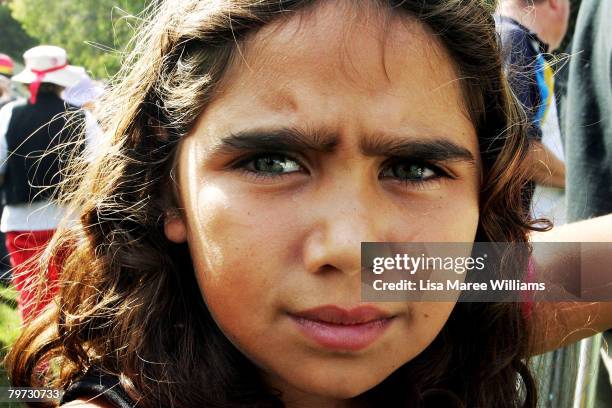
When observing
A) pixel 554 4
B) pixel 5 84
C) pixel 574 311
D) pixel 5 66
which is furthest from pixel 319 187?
pixel 5 66

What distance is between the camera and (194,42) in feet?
3.31

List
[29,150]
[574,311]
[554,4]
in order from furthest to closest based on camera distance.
Answer: [29,150] → [554,4] → [574,311]

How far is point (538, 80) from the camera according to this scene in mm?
1585

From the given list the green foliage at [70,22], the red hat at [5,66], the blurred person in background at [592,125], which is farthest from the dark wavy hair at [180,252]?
the green foliage at [70,22]

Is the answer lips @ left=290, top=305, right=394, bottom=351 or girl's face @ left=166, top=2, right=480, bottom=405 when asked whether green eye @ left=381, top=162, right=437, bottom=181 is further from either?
lips @ left=290, top=305, right=394, bottom=351

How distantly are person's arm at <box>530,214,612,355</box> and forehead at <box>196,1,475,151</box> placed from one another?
0.55 metres

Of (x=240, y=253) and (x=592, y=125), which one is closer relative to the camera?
(x=240, y=253)

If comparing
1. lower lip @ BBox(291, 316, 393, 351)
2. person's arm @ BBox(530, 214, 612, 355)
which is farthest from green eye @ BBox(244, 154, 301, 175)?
person's arm @ BBox(530, 214, 612, 355)

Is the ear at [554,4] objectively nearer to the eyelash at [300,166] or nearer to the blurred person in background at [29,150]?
the eyelash at [300,166]

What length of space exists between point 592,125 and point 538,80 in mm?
221

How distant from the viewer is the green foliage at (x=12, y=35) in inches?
211

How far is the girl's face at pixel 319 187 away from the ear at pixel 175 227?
6 cm

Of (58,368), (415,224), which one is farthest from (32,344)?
(415,224)

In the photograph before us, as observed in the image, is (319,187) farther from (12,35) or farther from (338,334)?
(12,35)
